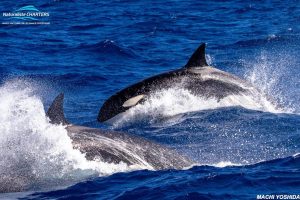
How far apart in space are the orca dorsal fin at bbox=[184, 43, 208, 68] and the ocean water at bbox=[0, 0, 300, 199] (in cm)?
78

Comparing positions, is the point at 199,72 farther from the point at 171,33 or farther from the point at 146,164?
the point at 171,33

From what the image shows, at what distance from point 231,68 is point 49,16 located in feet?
49.0

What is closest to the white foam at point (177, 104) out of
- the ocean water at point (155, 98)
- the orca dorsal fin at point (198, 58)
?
the ocean water at point (155, 98)

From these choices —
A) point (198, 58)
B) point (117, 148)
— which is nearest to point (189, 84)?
point (198, 58)

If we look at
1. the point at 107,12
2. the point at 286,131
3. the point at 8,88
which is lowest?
the point at 286,131

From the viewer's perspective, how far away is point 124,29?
33.6 m

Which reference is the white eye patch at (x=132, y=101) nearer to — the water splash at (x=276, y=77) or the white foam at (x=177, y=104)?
the white foam at (x=177, y=104)

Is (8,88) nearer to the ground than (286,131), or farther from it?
farther from it

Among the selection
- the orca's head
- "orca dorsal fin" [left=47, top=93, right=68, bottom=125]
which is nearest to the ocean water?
"orca dorsal fin" [left=47, top=93, right=68, bottom=125]

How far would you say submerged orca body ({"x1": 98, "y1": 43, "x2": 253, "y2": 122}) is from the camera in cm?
1869

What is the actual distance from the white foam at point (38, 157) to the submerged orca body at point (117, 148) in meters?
0.12

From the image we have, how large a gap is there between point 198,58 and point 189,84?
83 cm

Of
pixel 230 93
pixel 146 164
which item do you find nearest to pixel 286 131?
pixel 230 93

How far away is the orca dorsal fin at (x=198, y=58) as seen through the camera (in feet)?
60.5
